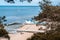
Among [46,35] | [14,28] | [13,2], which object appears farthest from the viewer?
[14,28]

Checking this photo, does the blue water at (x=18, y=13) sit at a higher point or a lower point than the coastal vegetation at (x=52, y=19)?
lower

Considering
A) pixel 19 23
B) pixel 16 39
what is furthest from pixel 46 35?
pixel 19 23

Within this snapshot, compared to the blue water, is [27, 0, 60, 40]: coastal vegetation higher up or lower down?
higher up

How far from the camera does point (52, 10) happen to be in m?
4.46

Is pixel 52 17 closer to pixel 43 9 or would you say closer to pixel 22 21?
pixel 43 9

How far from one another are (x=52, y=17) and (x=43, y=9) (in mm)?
422

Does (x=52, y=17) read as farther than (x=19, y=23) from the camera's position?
No

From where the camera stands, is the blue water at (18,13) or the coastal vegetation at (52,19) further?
the blue water at (18,13)

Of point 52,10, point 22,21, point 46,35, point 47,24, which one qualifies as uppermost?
point 52,10

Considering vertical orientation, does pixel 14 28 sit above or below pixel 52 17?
below

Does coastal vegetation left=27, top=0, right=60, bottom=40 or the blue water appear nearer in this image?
coastal vegetation left=27, top=0, right=60, bottom=40

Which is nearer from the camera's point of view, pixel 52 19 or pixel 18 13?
pixel 52 19

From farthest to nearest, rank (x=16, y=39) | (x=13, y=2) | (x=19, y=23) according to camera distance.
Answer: (x=19, y=23)
(x=16, y=39)
(x=13, y=2)

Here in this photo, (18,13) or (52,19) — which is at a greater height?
(52,19)
